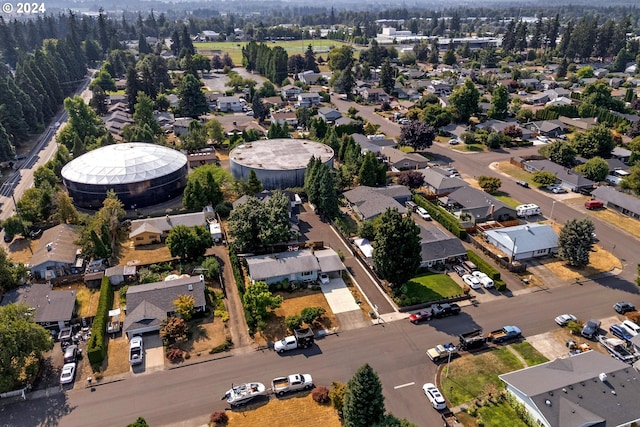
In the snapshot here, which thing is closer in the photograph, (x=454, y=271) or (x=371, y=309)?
(x=371, y=309)

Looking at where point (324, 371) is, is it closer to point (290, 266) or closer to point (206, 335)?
point (206, 335)

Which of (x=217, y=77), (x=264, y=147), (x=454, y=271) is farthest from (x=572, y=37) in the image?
(x=454, y=271)

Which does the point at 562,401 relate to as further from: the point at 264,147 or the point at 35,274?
the point at 264,147

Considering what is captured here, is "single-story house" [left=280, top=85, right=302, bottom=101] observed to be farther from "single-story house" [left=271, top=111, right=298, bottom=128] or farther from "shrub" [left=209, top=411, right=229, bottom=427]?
"shrub" [left=209, top=411, right=229, bottom=427]

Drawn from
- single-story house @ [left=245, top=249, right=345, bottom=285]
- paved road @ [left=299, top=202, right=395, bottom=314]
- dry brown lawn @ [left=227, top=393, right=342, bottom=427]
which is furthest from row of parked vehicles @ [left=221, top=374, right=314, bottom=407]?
single-story house @ [left=245, top=249, right=345, bottom=285]

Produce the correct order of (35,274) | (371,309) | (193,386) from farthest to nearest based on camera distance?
(35,274)
(371,309)
(193,386)

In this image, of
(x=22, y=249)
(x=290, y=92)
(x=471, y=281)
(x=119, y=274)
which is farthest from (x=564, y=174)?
(x=290, y=92)
